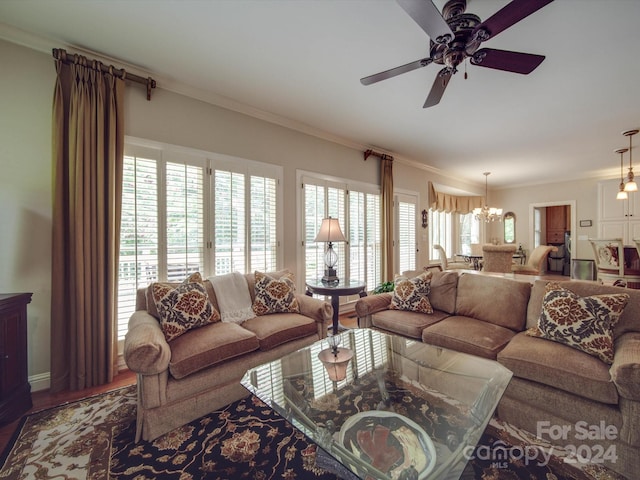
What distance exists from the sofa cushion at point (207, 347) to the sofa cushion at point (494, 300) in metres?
1.99

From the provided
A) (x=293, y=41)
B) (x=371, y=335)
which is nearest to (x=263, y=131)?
(x=293, y=41)

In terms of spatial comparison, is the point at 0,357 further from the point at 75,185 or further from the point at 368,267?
the point at 368,267

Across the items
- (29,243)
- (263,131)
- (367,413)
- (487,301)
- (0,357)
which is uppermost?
(263,131)

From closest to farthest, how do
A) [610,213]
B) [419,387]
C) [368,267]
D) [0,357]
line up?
[419,387], [0,357], [368,267], [610,213]

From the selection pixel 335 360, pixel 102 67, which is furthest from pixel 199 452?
pixel 102 67

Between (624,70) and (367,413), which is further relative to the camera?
(624,70)

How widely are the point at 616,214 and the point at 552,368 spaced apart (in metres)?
6.67

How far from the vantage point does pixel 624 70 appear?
8.00 feet

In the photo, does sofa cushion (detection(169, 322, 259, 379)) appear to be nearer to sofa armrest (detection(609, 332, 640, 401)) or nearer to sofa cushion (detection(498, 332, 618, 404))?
sofa cushion (detection(498, 332, 618, 404))

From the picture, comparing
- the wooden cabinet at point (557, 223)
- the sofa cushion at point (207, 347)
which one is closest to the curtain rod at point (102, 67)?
the sofa cushion at point (207, 347)

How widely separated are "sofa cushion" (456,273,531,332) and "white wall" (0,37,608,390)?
2.03 m

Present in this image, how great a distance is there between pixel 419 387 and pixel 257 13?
2623 mm

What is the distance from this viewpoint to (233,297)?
2.61 metres

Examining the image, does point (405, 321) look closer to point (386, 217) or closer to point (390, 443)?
point (390, 443)
